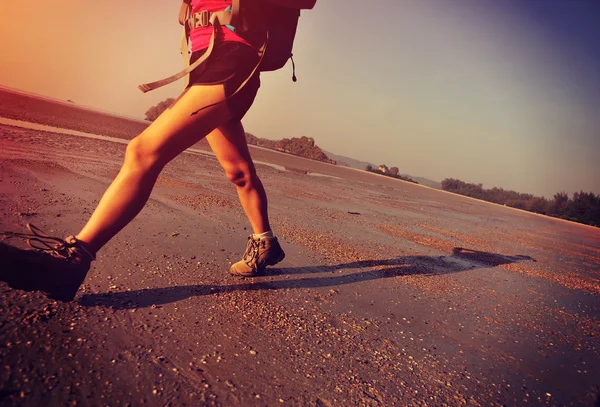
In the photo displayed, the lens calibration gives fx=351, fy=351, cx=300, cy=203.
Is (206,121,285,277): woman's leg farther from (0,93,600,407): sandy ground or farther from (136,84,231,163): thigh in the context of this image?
(136,84,231,163): thigh

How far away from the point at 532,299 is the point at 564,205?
32.8 m

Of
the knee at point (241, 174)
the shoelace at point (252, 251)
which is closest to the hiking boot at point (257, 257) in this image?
the shoelace at point (252, 251)

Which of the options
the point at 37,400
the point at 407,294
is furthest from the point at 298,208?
the point at 37,400

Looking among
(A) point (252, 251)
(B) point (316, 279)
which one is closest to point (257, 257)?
(A) point (252, 251)

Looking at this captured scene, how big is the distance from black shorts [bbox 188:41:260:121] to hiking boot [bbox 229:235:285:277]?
862 mm

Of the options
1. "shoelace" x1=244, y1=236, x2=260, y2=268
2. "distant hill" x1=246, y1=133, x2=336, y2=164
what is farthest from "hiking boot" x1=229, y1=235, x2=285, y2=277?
"distant hill" x1=246, y1=133, x2=336, y2=164

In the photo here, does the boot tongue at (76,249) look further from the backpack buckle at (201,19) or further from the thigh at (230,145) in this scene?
the backpack buckle at (201,19)

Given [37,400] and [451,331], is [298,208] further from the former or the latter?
[37,400]

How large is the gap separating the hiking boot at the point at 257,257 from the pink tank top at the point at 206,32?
1.18 m

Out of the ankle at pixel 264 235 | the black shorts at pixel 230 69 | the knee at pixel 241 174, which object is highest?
the black shorts at pixel 230 69

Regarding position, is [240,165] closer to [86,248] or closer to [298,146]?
[86,248]

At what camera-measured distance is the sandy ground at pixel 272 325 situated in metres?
1.19

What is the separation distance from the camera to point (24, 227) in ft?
7.27

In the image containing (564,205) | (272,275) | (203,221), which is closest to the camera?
(272,275)
